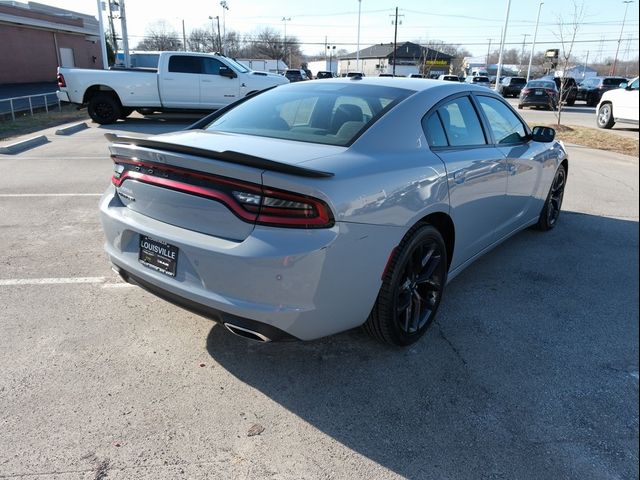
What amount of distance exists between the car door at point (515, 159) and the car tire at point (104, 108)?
42.1 ft

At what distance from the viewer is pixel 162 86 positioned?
1436 centimetres

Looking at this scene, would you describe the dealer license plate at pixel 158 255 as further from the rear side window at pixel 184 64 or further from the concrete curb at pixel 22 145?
the rear side window at pixel 184 64

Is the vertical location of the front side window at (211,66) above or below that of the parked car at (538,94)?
above

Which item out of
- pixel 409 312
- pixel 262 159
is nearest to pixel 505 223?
pixel 409 312

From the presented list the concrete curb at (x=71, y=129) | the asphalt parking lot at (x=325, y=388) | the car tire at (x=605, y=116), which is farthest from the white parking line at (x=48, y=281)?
Result: the car tire at (x=605, y=116)

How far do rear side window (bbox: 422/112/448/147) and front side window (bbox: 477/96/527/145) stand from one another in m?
0.83

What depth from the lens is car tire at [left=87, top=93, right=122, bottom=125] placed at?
1423 centimetres

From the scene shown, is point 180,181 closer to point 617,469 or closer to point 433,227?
point 433,227

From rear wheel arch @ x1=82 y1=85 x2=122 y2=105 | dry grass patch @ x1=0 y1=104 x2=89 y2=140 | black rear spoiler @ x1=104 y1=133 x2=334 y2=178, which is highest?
black rear spoiler @ x1=104 y1=133 x2=334 y2=178

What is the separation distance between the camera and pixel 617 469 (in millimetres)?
2193

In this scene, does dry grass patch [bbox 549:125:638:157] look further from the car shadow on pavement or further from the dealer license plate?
the dealer license plate

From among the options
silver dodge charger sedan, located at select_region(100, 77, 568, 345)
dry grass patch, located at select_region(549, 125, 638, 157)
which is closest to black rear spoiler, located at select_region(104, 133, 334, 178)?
silver dodge charger sedan, located at select_region(100, 77, 568, 345)

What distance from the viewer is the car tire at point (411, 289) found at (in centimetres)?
281

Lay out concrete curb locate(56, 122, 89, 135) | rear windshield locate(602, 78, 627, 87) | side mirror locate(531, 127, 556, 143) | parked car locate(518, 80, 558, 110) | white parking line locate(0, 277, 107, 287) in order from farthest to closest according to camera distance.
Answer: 1. rear windshield locate(602, 78, 627, 87)
2. parked car locate(518, 80, 558, 110)
3. concrete curb locate(56, 122, 89, 135)
4. side mirror locate(531, 127, 556, 143)
5. white parking line locate(0, 277, 107, 287)
